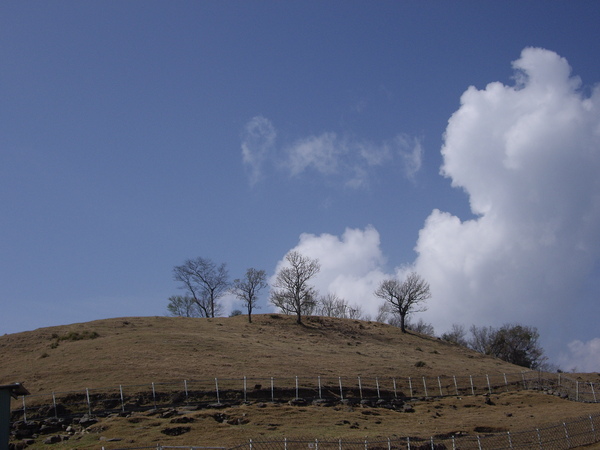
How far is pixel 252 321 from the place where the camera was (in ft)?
295

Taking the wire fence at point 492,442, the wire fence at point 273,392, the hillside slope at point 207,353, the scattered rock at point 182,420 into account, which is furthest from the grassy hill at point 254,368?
the wire fence at point 492,442

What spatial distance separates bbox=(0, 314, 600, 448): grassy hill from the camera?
33844mm

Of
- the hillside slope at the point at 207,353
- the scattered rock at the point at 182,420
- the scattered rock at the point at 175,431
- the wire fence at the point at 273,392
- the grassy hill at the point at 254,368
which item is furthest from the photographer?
the hillside slope at the point at 207,353

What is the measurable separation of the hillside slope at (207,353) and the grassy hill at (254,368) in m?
0.16

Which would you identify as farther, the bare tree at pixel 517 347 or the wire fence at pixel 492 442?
the bare tree at pixel 517 347

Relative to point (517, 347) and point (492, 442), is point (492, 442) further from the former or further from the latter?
point (517, 347)

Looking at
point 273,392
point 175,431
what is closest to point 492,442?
point 175,431

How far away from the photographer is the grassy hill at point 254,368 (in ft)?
111

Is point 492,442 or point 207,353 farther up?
point 207,353

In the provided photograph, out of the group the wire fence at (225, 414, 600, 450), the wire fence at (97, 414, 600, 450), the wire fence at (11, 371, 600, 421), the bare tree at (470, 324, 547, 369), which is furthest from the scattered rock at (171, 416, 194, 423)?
the bare tree at (470, 324, 547, 369)

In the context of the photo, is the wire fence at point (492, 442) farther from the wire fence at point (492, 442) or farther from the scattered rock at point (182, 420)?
the scattered rock at point (182, 420)

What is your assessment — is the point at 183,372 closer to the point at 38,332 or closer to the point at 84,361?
the point at 84,361

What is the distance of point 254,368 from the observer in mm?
52188

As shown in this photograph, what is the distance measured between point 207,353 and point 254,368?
763 cm
